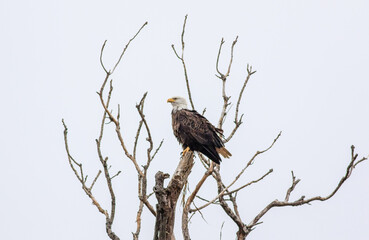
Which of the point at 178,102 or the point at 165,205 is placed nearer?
the point at 165,205

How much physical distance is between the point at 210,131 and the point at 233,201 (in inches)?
51.1

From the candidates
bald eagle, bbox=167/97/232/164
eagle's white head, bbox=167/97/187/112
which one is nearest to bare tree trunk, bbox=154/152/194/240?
bald eagle, bbox=167/97/232/164

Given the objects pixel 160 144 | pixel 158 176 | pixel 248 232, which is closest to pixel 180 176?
pixel 160 144

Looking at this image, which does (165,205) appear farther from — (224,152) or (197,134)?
(224,152)

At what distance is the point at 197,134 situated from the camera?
714 cm

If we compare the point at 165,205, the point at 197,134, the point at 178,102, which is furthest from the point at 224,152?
the point at 165,205

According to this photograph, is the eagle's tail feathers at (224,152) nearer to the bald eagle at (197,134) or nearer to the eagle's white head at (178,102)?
the bald eagle at (197,134)

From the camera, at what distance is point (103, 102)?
4723mm

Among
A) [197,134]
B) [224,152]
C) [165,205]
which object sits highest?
[197,134]

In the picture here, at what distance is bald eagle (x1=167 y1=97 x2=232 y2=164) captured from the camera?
22.8ft

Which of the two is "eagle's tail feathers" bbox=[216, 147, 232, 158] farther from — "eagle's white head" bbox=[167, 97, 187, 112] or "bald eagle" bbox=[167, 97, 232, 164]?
"eagle's white head" bbox=[167, 97, 187, 112]

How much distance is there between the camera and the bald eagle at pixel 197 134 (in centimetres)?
695

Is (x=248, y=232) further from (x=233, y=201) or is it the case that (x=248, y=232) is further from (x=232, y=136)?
(x=232, y=136)

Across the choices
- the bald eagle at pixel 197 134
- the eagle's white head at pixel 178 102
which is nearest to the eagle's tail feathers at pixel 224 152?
the bald eagle at pixel 197 134
